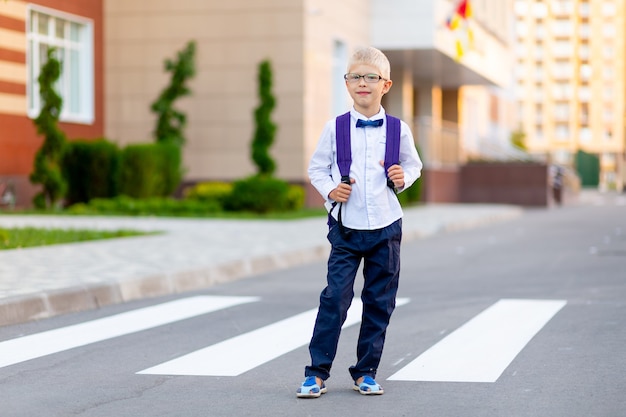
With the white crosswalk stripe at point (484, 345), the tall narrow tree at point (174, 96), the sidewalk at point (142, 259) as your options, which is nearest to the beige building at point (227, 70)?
the tall narrow tree at point (174, 96)

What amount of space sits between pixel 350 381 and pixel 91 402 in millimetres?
1440

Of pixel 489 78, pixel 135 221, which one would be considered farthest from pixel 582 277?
pixel 489 78

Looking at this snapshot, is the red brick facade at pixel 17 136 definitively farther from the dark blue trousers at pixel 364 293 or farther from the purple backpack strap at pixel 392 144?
the purple backpack strap at pixel 392 144

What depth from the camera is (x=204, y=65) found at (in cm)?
2669

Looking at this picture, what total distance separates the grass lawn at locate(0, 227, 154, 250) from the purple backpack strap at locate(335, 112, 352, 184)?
331 inches

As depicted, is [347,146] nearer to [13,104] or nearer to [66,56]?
[13,104]

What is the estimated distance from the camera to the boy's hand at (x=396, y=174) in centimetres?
583

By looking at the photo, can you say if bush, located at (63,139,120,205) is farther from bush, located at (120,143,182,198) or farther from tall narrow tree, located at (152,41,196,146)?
tall narrow tree, located at (152,41,196,146)

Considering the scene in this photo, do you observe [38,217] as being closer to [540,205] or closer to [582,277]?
[582,277]

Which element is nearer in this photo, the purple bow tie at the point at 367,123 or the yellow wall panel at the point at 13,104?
the purple bow tie at the point at 367,123

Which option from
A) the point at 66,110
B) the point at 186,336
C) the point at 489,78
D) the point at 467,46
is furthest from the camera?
the point at 489,78

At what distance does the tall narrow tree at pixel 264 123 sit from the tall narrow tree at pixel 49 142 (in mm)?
4204

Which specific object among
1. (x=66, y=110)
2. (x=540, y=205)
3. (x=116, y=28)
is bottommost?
(x=540, y=205)

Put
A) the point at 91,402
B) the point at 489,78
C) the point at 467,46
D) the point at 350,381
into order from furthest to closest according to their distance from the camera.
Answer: the point at 489,78 → the point at 467,46 → the point at 350,381 → the point at 91,402
